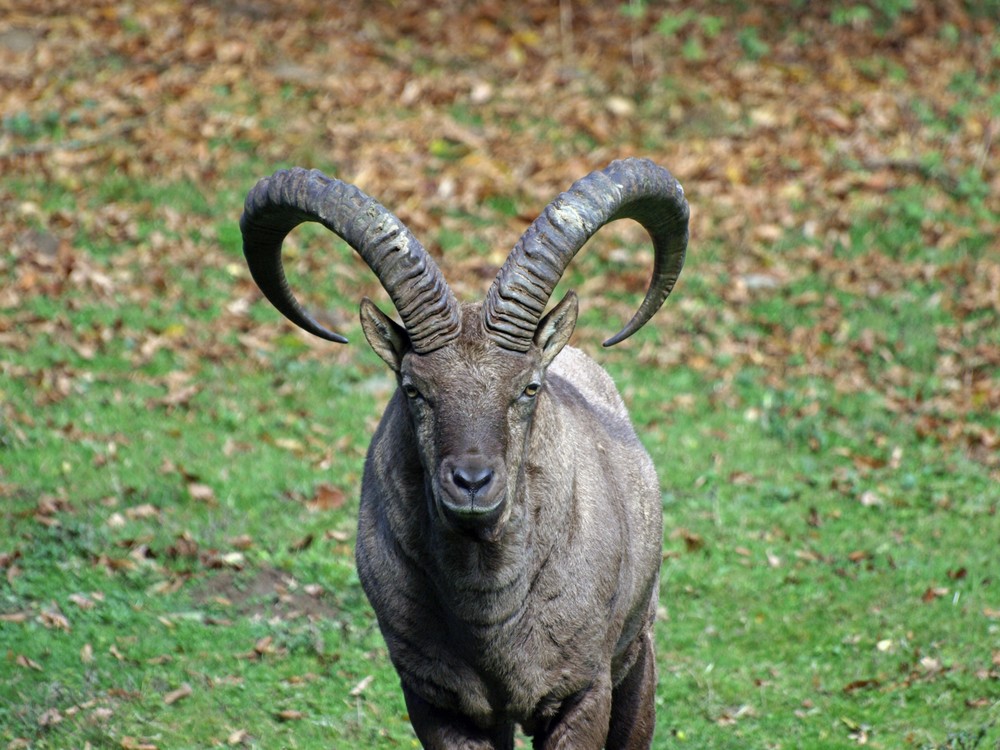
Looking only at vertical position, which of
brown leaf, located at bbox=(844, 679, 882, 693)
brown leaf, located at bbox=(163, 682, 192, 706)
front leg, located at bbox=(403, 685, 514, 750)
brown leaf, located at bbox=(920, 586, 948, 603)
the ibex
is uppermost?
the ibex

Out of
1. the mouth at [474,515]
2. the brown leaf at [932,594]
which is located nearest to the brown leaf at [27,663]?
the mouth at [474,515]

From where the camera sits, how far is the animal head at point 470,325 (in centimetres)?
512

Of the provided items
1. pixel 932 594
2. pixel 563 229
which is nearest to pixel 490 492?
pixel 563 229

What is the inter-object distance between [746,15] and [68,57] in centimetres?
964

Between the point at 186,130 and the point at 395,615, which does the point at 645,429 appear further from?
the point at 186,130

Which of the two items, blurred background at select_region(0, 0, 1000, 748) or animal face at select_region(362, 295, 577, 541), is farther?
blurred background at select_region(0, 0, 1000, 748)

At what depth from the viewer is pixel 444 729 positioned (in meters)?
5.73

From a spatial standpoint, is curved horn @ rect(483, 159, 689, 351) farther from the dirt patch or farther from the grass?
the dirt patch

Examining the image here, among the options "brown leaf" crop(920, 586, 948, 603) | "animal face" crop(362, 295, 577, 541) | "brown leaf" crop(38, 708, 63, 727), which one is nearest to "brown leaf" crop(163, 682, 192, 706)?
"brown leaf" crop(38, 708, 63, 727)

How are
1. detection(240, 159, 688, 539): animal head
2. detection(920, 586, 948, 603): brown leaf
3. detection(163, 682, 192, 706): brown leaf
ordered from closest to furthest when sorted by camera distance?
detection(240, 159, 688, 539): animal head, detection(163, 682, 192, 706): brown leaf, detection(920, 586, 948, 603): brown leaf

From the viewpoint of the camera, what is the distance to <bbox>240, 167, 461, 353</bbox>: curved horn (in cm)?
542

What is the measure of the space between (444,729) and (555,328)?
1858 mm

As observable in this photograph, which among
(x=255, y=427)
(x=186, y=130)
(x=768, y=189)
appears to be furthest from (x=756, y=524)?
(x=186, y=130)

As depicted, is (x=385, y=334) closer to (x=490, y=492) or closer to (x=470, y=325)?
(x=470, y=325)
